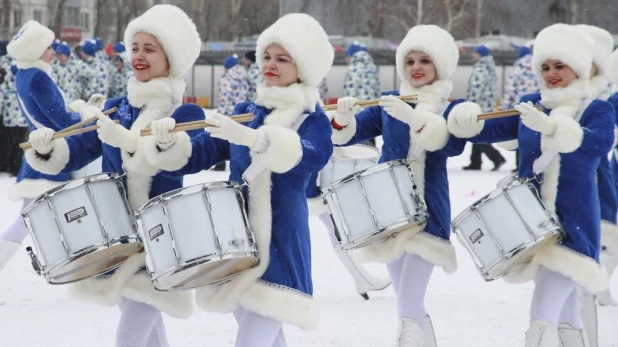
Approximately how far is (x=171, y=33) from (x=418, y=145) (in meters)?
1.31

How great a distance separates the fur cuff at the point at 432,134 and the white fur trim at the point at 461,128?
0.13 ft

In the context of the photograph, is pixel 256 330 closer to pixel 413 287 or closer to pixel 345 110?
pixel 413 287

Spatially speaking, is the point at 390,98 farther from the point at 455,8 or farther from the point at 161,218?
the point at 455,8

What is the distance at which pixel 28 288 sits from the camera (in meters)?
6.65

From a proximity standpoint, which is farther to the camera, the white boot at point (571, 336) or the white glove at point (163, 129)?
the white boot at point (571, 336)

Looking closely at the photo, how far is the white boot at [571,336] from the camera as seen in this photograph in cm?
453

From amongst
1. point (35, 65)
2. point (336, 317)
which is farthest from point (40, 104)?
point (336, 317)

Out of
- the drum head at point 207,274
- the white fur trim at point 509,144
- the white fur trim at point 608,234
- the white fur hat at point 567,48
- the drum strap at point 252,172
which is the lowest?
the white fur trim at point 608,234

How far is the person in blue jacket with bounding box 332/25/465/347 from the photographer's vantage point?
468 centimetres

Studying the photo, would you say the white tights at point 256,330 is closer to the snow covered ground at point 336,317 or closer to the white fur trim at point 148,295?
the white fur trim at point 148,295

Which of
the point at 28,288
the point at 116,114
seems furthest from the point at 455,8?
the point at 116,114

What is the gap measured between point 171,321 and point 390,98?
6.53ft

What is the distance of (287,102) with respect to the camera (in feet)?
12.3

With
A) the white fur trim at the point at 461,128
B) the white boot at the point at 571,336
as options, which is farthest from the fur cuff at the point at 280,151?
the white boot at the point at 571,336
